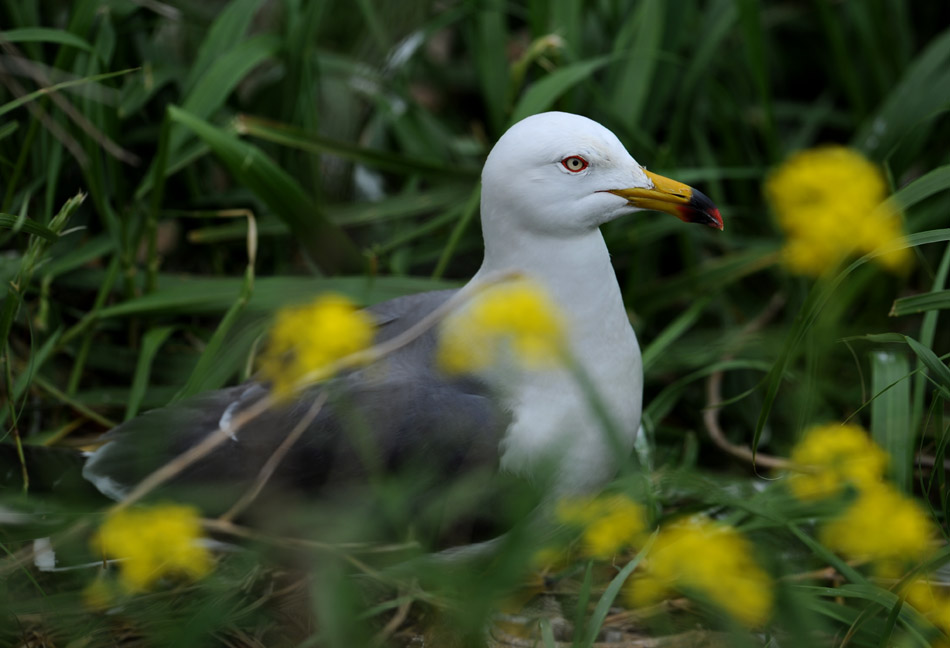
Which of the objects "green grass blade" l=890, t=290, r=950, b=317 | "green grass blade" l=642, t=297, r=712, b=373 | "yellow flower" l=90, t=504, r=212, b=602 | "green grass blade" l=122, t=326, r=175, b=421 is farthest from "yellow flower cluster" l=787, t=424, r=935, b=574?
"green grass blade" l=122, t=326, r=175, b=421

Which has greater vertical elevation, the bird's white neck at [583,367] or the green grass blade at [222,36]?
the green grass blade at [222,36]

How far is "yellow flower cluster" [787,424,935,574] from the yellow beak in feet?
1.73

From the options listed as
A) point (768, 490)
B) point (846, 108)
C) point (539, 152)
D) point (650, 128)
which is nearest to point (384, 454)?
point (539, 152)

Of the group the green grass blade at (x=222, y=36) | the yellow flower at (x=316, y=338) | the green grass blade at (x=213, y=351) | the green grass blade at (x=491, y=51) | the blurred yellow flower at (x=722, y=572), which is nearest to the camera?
the blurred yellow flower at (x=722, y=572)

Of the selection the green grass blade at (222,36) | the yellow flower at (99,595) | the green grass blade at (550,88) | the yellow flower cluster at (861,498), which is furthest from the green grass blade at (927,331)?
the green grass blade at (222,36)

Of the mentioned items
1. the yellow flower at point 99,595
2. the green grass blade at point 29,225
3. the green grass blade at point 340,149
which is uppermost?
the green grass blade at point 340,149

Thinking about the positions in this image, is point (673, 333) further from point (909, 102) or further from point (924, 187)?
point (909, 102)

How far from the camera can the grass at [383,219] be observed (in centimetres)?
246

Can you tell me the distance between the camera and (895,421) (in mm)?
2578

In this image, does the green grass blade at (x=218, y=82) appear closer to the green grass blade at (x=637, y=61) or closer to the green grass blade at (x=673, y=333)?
the green grass blade at (x=637, y=61)

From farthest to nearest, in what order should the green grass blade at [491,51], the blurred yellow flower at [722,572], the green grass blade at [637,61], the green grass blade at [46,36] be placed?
1. the green grass blade at [491,51]
2. the green grass blade at [637,61]
3. the green grass blade at [46,36]
4. the blurred yellow flower at [722,572]

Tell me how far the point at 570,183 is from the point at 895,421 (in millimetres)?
1040

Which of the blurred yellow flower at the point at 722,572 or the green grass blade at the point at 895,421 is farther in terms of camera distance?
the green grass blade at the point at 895,421

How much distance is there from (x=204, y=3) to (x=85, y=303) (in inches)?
49.5
